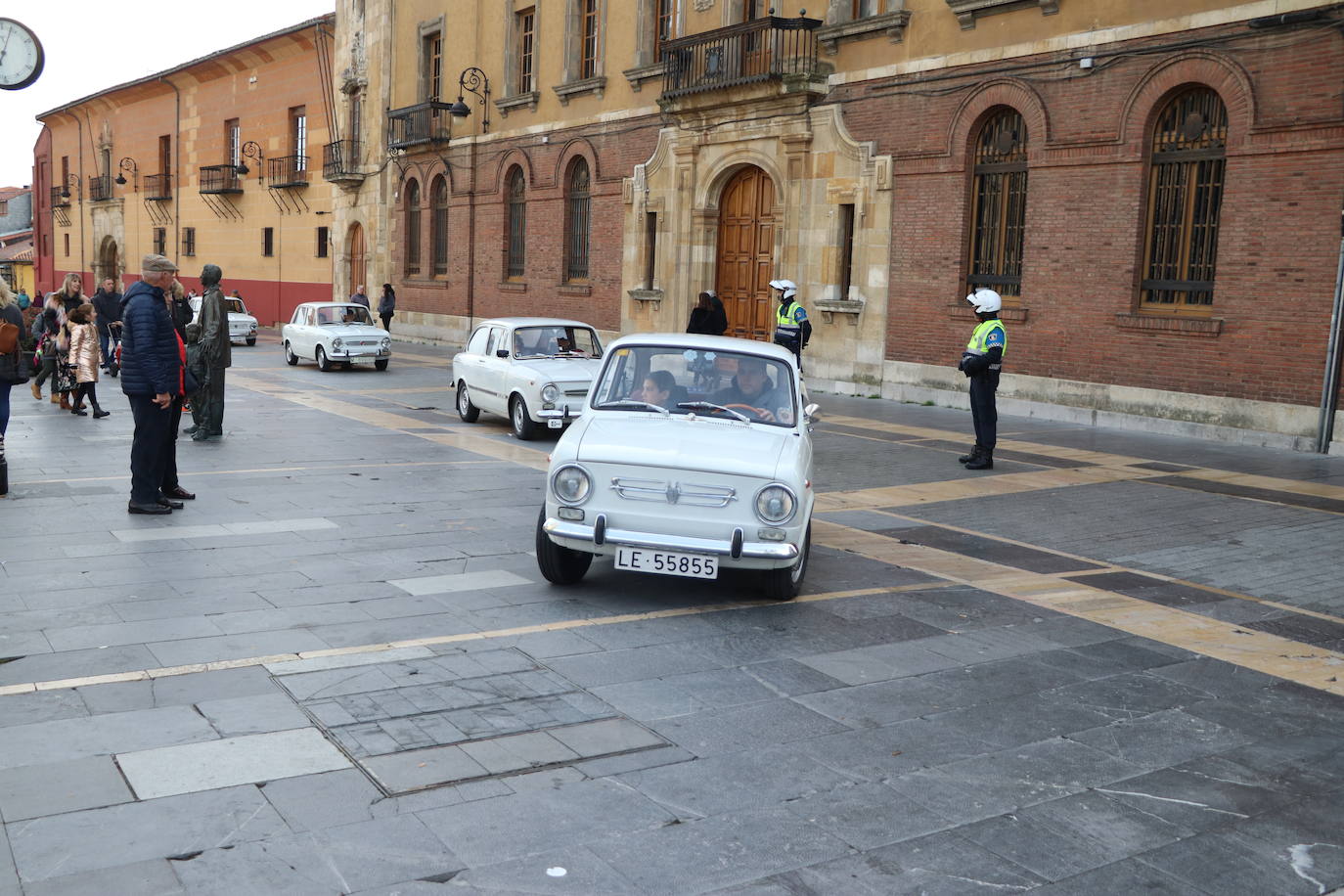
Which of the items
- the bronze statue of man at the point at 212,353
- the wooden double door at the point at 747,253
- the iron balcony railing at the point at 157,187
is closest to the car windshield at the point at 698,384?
the bronze statue of man at the point at 212,353

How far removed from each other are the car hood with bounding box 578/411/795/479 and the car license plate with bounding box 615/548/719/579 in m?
0.48

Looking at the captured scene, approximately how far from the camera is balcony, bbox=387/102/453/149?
1307 inches

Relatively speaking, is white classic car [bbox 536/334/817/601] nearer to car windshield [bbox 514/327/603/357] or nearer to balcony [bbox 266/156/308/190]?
car windshield [bbox 514/327/603/357]

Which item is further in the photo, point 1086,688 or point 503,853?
point 1086,688

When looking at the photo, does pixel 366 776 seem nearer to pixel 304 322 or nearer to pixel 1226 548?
pixel 1226 548

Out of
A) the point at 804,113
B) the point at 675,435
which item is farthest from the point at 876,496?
the point at 804,113

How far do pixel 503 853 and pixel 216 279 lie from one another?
11049mm

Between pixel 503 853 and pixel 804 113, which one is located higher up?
pixel 804 113

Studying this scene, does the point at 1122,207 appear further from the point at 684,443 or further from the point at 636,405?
the point at 684,443

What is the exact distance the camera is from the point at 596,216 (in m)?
27.6

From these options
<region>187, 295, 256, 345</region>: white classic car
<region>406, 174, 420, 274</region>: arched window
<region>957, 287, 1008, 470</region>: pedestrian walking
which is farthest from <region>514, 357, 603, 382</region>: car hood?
<region>406, 174, 420, 274</region>: arched window

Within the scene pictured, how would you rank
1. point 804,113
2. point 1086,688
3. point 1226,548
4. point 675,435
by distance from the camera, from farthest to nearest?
point 804,113 < point 1226,548 < point 675,435 < point 1086,688

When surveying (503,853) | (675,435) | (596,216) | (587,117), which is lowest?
(503,853)

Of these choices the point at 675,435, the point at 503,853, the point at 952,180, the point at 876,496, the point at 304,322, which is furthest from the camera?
the point at 304,322
